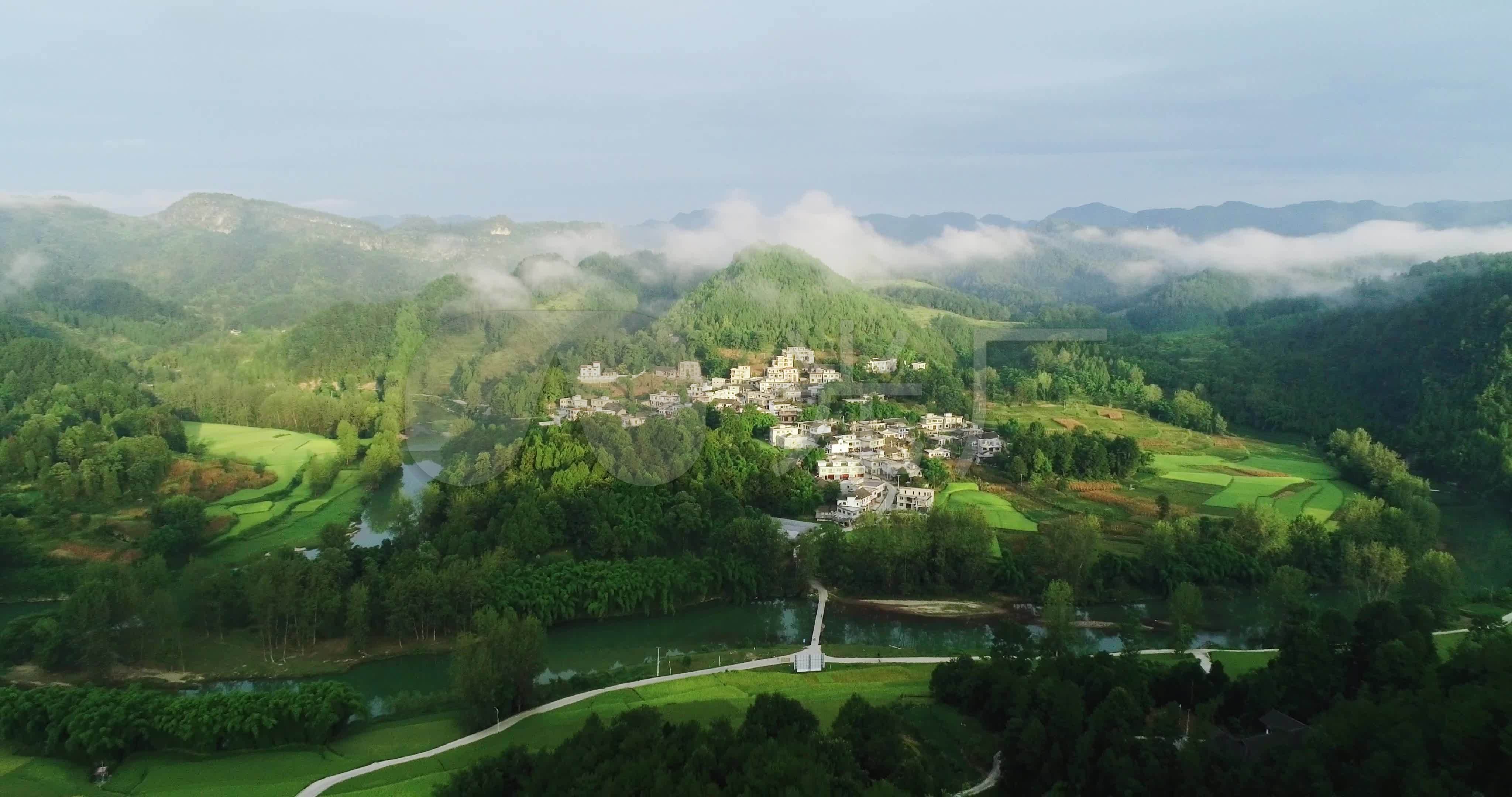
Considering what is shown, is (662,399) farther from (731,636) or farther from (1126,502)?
(1126,502)

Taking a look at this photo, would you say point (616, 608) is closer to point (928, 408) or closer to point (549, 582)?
point (549, 582)

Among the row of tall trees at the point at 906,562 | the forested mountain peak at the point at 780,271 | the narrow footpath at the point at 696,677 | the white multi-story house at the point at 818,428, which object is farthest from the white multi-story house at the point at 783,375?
the narrow footpath at the point at 696,677

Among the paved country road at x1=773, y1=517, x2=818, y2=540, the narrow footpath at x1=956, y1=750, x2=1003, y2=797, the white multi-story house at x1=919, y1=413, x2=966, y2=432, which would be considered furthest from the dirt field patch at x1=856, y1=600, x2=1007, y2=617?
the white multi-story house at x1=919, y1=413, x2=966, y2=432

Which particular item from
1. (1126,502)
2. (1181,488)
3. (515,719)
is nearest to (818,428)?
(1126,502)

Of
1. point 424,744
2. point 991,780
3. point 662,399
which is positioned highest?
point 662,399

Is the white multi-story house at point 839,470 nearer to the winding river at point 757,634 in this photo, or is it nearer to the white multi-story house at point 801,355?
the winding river at point 757,634

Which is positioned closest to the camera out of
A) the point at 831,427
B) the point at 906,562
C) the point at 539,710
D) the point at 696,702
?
the point at 539,710

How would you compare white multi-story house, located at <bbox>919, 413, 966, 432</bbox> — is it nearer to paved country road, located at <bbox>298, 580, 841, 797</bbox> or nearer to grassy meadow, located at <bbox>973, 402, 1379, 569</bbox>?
grassy meadow, located at <bbox>973, 402, 1379, 569</bbox>
